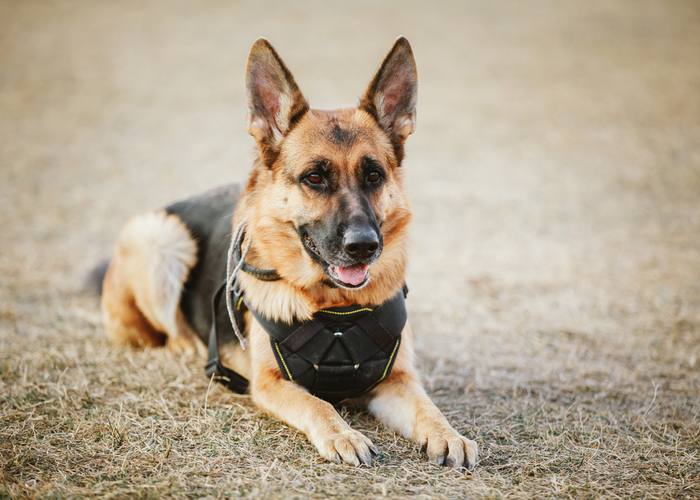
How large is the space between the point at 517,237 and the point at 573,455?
5.87 meters

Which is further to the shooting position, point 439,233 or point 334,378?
point 439,233

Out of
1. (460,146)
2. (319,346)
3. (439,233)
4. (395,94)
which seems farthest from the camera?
(460,146)

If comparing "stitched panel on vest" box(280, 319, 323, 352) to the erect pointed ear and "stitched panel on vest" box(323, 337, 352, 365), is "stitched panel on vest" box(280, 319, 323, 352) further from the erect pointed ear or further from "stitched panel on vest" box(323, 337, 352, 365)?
the erect pointed ear

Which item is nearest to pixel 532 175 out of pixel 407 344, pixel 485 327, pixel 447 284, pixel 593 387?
pixel 447 284

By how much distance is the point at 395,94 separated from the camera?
341 cm

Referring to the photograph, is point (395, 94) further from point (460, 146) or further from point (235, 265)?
point (460, 146)

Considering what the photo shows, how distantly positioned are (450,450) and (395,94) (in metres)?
2.24

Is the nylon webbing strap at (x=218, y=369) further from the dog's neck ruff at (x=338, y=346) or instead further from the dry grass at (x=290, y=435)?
the dog's neck ruff at (x=338, y=346)

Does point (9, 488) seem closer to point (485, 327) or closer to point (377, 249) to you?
point (377, 249)

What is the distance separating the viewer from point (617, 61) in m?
18.2

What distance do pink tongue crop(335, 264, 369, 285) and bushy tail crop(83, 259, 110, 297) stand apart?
3381mm

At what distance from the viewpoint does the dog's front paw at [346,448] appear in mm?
2553

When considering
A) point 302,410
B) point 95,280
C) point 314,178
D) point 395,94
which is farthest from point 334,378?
point 95,280

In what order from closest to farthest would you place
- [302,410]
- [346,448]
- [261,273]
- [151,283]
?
[346,448]
[302,410]
[261,273]
[151,283]
